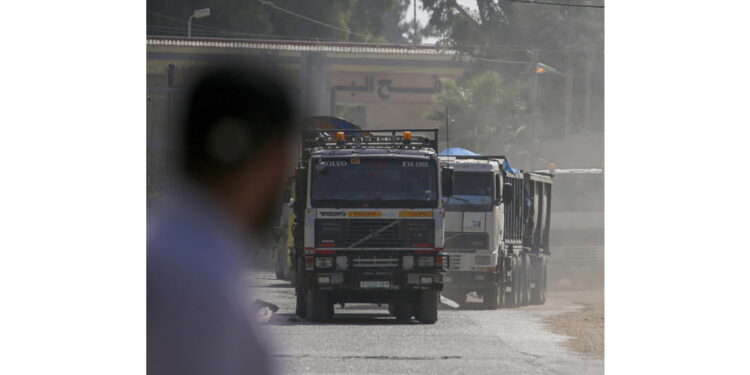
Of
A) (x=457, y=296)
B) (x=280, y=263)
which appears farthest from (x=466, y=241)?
(x=280, y=263)

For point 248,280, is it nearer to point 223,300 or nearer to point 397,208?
point 223,300

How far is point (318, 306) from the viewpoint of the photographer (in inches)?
875

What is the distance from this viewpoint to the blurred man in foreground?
1888cm

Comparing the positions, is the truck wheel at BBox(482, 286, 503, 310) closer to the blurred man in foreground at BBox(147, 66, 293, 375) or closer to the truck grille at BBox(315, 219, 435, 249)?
the blurred man in foreground at BBox(147, 66, 293, 375)

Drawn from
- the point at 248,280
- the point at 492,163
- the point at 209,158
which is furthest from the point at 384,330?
the point at 209,158

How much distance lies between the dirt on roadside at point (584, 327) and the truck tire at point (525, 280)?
1.56m

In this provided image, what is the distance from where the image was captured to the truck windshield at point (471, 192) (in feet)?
88.5

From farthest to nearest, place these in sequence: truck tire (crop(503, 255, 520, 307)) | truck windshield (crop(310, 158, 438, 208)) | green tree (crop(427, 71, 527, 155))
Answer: green tree (crop(427, 71, 527, 155)) < truck tire (crop(503, 255, 520, 307)) < truck windshield (crop(310, 158, 438, 208))

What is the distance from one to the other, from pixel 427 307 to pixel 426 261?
1.15 meters

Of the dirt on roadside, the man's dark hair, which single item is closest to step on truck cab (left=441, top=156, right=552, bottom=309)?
the dirt on roadside

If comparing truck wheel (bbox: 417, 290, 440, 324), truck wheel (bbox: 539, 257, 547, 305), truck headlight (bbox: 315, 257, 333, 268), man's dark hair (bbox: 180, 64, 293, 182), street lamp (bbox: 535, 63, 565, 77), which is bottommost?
truck wheel (bbox: 539, 257, 547, 305)

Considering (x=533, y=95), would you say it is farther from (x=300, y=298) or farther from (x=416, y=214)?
(x=416, y=214)

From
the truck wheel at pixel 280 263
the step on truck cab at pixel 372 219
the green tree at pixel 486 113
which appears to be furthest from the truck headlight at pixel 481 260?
the green tree at pixel 486 113

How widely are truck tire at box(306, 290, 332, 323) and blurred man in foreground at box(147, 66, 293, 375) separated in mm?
1078
